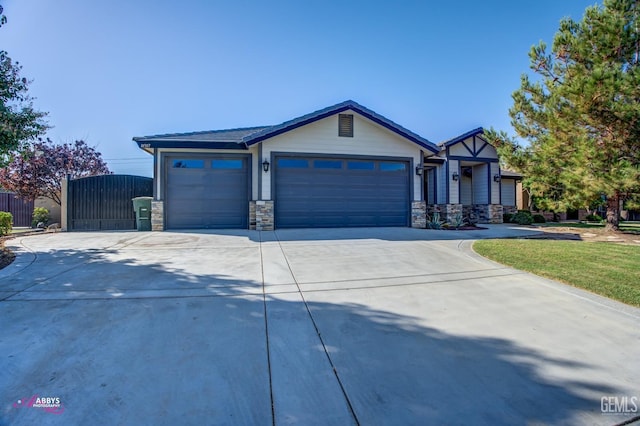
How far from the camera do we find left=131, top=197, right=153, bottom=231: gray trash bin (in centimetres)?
1096

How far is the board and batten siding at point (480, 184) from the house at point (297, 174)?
20.6ft

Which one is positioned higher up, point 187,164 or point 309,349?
point 187,164

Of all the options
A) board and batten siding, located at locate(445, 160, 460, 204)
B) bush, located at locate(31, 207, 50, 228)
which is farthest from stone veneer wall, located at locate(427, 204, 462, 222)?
bush, located at locate(31, 207, 50, 228)

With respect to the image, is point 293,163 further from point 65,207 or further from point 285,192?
point 65,207

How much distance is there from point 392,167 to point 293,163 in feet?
13.7

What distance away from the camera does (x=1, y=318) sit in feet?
9.29

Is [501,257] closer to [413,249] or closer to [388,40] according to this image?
[413,249]

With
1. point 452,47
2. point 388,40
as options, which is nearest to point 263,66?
point 388,40

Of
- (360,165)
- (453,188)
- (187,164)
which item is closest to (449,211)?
(453,188)

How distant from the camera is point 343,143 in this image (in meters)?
11.3

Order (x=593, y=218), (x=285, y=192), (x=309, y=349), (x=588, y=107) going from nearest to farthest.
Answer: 1. (x=309, y=349)
2. (x=588, y=107)
3. (x=285, y=192)
4. (x=593, y=218)

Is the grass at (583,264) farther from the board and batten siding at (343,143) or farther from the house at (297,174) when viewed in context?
the board and batten siding at (343,143)

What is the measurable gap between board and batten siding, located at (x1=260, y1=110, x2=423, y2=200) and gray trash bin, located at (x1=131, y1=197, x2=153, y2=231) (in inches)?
186

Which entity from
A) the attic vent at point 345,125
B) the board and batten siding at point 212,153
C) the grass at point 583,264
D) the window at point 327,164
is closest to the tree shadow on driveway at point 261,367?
the grass at point 583,264
